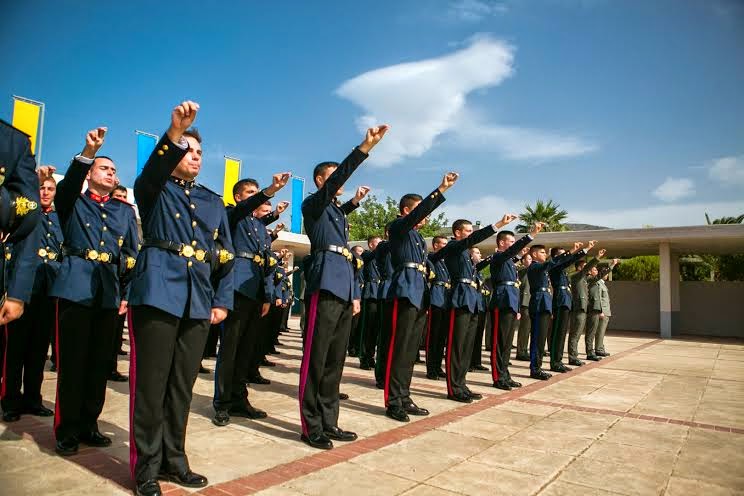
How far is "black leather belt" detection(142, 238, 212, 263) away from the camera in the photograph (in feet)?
10.6

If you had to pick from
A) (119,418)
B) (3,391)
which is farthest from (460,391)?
(3,391)

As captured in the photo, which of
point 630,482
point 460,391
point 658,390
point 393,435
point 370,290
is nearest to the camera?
point 630,482

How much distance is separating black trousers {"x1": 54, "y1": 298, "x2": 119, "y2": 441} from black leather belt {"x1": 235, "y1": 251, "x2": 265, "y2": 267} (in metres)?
1.52

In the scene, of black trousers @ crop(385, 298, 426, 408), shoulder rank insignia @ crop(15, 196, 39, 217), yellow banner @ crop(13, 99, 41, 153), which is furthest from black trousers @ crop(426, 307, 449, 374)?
yellow banner @ crop(13, 99, 41, 153)

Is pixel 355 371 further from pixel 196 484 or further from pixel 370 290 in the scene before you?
pixel 196 484

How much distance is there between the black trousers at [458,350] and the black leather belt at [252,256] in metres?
2.33

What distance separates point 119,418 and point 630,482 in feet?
13.6

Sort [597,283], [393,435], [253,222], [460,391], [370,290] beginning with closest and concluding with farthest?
[393,435]
[253,222]
[460,391]
[370,290]
[597,283]

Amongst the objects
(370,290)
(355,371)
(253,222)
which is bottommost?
(355,371)

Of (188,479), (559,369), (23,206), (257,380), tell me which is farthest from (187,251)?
(559,369)

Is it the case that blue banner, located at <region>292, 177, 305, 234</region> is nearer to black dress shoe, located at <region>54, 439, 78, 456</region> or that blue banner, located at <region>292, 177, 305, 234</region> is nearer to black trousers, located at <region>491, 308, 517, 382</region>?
black trousers, located at <region>491, 308, 517, 382</region>

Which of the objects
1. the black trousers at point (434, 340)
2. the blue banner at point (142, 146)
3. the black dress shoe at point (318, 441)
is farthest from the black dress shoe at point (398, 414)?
the blue banner at point (142, 146)

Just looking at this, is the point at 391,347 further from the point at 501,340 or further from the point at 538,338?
the point at 538,338

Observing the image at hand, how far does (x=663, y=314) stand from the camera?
17734 mm
